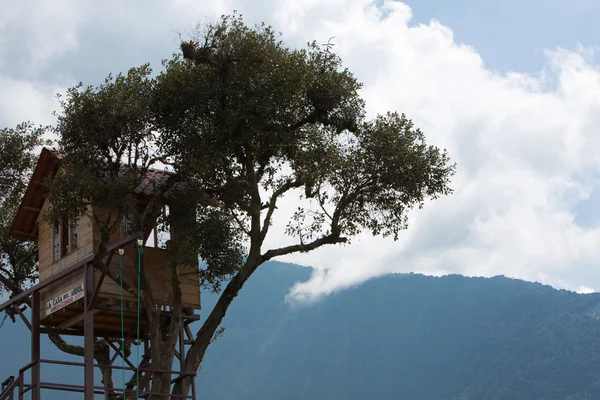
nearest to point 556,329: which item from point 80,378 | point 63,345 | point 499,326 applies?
point 499,326

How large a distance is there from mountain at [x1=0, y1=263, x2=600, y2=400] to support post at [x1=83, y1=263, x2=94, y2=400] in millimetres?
124189

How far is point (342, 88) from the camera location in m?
25.9

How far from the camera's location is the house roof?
26156 millimetres

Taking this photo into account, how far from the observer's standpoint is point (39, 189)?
28375mm

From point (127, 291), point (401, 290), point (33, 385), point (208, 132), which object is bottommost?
point (33, 385)

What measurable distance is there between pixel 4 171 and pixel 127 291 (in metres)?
9.76

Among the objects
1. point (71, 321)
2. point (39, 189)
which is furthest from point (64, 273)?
point (39, 189)

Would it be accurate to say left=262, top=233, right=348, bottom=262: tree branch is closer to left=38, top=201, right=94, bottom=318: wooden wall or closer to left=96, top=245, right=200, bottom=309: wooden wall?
left=96, top=245, right=200, bottom=309: wooden wall


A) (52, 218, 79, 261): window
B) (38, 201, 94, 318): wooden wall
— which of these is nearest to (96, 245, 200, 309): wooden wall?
(38, 201, 94, 318): wooden wall

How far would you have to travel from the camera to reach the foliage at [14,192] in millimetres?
31141

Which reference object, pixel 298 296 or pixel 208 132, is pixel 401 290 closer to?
pixel 298 296

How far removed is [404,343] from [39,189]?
151474 millimetres

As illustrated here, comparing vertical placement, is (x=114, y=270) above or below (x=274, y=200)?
below

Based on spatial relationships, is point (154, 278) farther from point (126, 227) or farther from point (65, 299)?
point (65, 299)
